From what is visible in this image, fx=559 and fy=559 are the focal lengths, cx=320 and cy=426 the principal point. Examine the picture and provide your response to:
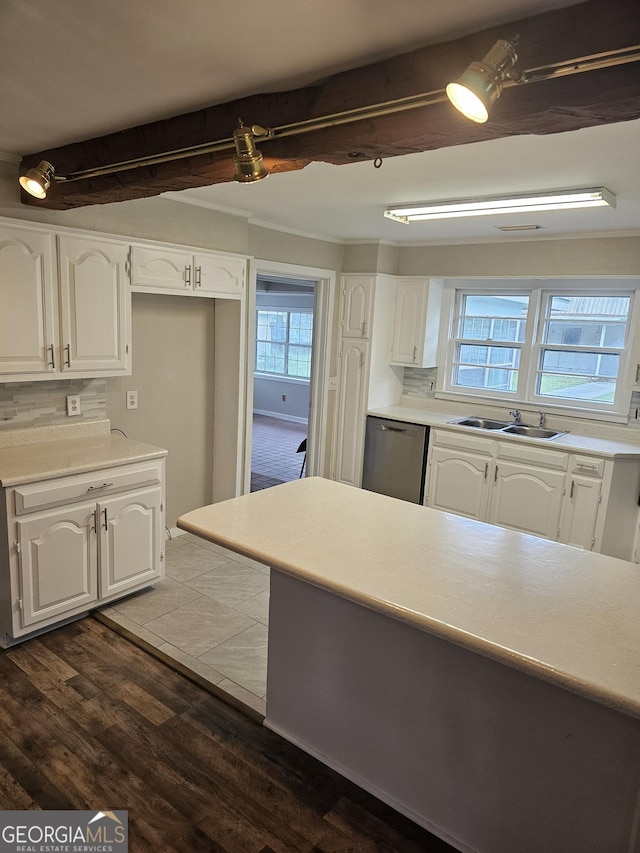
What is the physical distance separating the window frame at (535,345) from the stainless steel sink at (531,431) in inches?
8.2

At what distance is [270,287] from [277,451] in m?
3.25

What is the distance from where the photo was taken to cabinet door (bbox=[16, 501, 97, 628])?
8.67ft

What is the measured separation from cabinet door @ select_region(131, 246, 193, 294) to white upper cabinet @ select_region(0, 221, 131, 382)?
90mm

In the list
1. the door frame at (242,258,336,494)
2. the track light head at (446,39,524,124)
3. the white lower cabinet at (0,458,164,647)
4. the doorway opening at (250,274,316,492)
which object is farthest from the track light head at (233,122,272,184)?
the doorway opening at (250,274,316,492)

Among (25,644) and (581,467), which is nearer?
(25,644)

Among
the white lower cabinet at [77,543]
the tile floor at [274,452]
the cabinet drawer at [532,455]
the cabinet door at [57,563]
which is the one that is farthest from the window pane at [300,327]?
the cabinet door at [57,563]

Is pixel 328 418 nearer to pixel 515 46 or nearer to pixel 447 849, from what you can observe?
pixel 447 849

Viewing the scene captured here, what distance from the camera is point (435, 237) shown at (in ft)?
14.8

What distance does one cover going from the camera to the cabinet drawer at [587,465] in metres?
3.77

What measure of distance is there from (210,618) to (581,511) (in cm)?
257

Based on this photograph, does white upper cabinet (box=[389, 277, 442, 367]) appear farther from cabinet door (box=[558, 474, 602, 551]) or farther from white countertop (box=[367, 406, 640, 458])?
cabinet door (box=[558, 474, 602, 551])

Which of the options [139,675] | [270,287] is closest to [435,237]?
[139,675]

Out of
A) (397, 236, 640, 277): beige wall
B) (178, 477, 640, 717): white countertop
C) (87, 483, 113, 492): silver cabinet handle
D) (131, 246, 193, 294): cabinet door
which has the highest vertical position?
(397, 236, 640, 277): beige wall

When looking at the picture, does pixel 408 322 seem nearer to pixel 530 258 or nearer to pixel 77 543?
pixel 530 258
